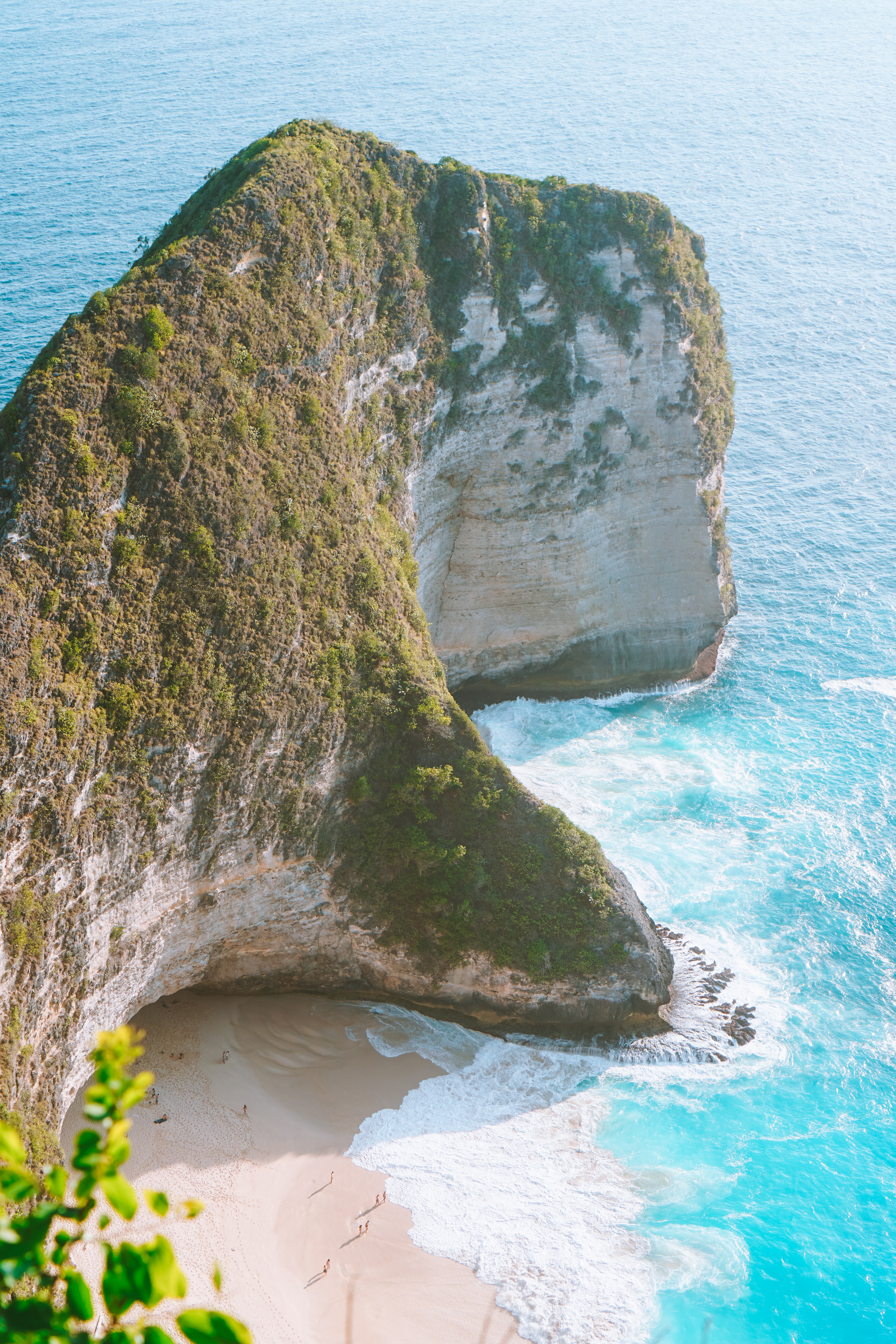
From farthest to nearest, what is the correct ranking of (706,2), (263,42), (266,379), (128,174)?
(706,2) → (263,42) → (128,174) → (266,379)

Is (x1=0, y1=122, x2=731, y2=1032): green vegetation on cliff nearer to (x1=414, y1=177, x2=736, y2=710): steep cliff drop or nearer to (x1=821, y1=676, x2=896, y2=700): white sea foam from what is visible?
(x1=414, y1=177, x2=736, y2=710): steep cliff drop

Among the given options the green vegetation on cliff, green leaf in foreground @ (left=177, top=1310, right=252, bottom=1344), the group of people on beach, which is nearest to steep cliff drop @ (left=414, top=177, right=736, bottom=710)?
the green vegetation on cliff

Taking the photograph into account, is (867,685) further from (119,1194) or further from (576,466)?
(119,1194)

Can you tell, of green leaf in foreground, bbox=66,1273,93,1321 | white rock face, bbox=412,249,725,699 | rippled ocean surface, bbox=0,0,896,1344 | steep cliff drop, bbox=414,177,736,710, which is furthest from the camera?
white rock face, bbox=412,249,725,699

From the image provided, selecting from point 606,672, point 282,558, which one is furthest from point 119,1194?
point 606,672

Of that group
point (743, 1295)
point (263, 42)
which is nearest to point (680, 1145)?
point (743, 1295)

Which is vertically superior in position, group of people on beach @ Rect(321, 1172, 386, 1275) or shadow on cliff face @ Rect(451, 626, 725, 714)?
shadow on cliff face @ Rect(451, 626, 725, 714)

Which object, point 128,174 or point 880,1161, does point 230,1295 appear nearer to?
point 880,1161
